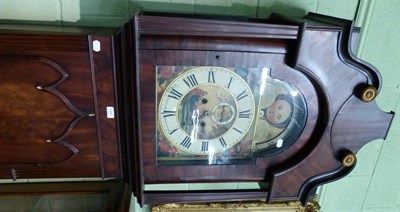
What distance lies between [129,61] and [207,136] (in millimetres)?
265

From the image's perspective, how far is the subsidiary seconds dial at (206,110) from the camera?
0.66m

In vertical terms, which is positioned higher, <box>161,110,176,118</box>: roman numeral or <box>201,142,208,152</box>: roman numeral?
<box>161,110,176,118</box>: roman numeral

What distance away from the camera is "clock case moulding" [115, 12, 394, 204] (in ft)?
1.95

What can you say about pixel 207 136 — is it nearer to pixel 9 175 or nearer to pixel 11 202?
pixel 9 175

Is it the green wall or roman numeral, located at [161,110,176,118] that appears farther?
the green wall

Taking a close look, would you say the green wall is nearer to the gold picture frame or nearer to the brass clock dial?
the gold picture frame

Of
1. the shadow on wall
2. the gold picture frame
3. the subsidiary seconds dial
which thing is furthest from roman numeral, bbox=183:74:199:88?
the gold picture frame

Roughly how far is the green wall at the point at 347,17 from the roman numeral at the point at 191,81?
0.26 meters

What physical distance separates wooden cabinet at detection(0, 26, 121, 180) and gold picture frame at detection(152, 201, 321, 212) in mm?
352

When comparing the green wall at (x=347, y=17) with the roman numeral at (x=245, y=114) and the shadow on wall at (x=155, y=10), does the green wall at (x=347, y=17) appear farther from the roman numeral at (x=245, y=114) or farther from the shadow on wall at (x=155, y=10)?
the roman numeral at (x=245, y=114)

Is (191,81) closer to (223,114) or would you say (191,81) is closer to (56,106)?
(223,114)

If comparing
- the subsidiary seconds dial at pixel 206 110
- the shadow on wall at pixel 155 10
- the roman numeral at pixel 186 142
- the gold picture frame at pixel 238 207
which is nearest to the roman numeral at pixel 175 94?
the subsidiary seconds dial at pixel 206 110

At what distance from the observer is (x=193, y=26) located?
57 centimetres

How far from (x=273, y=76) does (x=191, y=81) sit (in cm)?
19
